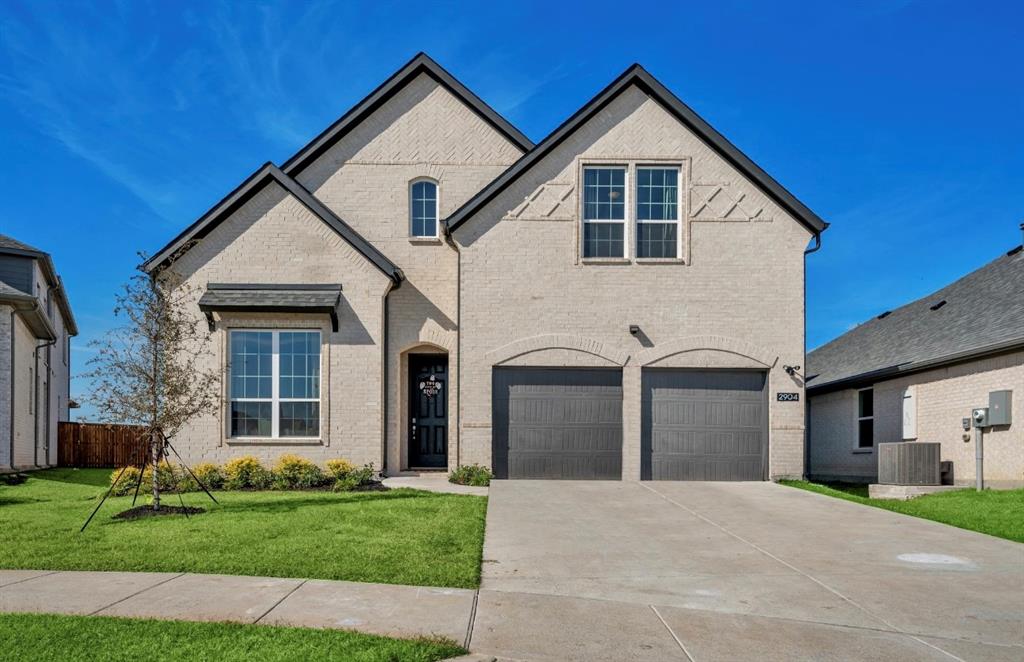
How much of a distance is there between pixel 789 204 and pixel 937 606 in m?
11.7

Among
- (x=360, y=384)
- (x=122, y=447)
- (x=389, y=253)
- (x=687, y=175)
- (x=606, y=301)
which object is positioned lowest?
(x=122, y=447)

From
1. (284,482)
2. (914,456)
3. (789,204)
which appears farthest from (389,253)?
(914,456)

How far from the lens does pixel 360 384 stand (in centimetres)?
1747

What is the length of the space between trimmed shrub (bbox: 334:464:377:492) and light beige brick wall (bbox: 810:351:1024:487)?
12204 millimetres

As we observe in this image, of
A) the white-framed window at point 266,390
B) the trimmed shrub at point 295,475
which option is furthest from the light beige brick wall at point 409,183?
the trimmed shrub at point 295,475

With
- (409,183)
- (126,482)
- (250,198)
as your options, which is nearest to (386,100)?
(409,183)

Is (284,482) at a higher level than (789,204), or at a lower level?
lower

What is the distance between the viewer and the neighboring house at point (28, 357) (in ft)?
68.1

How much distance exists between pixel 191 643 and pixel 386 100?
51.6 ft

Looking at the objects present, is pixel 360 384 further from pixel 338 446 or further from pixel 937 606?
pixel 937 606

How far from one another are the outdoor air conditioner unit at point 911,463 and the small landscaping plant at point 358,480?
404 inches

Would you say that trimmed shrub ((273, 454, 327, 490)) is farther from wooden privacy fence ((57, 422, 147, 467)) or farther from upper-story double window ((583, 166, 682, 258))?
wooden privacy fence ((57, 422, 147, 467))

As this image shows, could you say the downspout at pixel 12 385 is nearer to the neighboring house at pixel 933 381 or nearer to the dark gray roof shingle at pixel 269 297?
the dark gray roof shingle at pixel 269 297

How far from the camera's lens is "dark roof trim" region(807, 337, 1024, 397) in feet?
53.9
